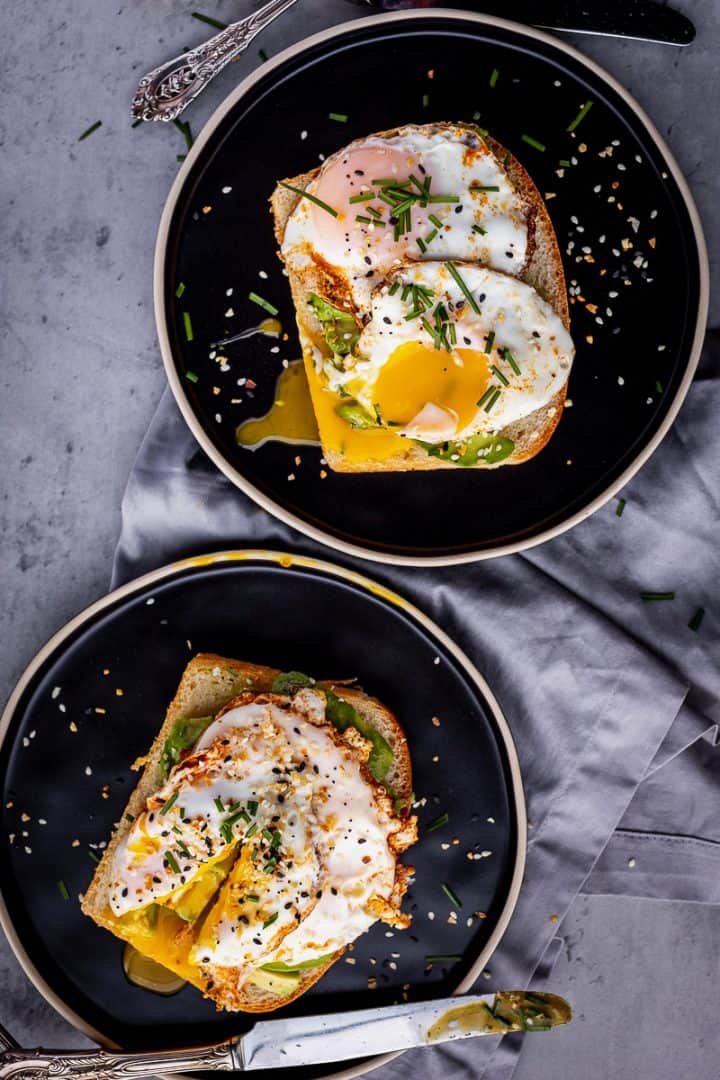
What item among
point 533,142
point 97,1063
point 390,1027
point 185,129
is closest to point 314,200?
point 185,129

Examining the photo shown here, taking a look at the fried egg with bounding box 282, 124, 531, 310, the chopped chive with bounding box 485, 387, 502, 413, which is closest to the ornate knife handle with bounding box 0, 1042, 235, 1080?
the chopped chive with bounding box 485, 387, 502, 413

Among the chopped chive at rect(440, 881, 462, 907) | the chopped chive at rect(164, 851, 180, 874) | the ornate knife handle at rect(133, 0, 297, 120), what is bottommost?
the chopped chive at rect(440, 881, 462, 907)

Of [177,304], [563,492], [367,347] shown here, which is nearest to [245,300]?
[177,304]

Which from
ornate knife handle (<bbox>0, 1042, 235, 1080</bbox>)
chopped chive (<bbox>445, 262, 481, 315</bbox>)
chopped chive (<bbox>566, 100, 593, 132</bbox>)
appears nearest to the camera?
chopped chive (<bbox>445, 262, 481, 315</bbox>)

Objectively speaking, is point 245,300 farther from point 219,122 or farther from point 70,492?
point 70,492

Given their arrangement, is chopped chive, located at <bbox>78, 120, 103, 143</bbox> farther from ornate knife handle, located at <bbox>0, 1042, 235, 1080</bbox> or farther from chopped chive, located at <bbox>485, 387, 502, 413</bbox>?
ornate knife handle, located at <bbox>0, 1042, 235, 1080</bbox>

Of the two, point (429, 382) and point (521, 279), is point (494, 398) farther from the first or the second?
point (521, 279)

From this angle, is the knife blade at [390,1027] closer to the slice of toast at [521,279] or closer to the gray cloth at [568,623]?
the gray cloth at [568,623]
